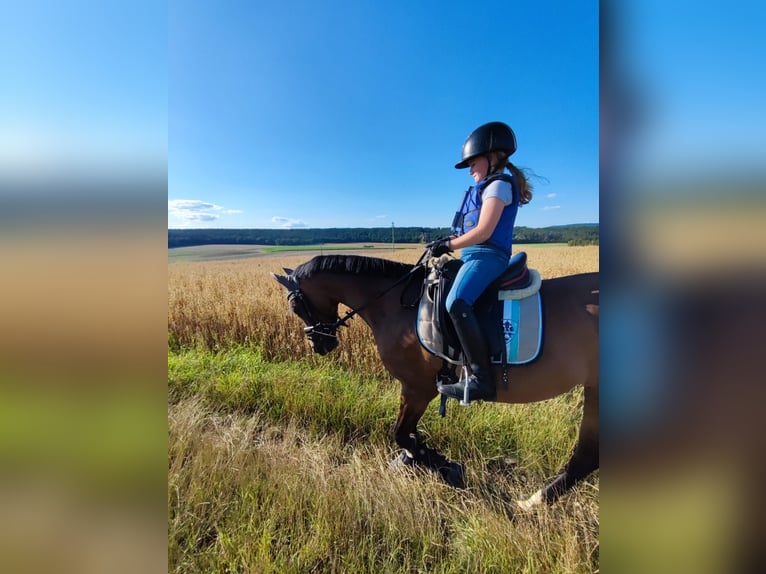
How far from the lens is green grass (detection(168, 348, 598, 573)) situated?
2023 mm

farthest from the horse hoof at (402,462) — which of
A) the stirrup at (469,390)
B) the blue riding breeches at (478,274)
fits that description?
the blue riding breeches at (478,274)

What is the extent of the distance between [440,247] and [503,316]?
0.72 meters

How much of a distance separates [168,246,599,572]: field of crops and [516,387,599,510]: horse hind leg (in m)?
0.09

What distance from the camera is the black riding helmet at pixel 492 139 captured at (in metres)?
2.29

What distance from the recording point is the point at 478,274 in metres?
2.31

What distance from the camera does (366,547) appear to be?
2092 millimetres

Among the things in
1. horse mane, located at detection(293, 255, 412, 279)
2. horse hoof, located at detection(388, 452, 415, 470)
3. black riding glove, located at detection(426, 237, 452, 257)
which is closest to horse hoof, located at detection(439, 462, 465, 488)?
horse hoof, located at detection(388, 452, 415, 470)

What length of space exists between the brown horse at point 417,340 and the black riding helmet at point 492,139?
107 cm

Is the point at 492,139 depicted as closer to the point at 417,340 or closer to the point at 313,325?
the point at 417,340
